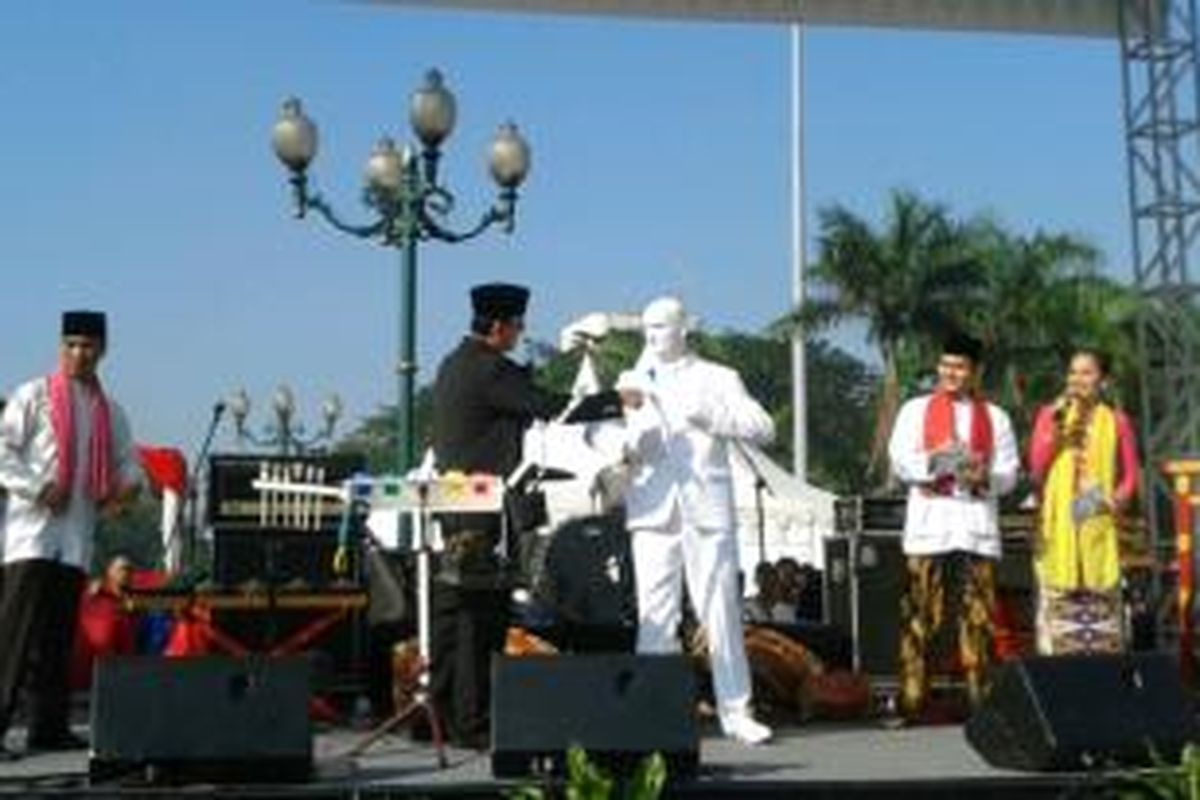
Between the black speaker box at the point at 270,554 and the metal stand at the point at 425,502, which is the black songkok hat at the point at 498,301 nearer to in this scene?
the metal stand at the point at 425,502

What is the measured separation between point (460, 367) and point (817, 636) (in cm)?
340

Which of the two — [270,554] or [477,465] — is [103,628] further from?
[477,465]

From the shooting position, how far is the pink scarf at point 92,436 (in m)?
7.14

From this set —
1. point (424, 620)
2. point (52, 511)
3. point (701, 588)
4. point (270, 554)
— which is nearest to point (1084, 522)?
point (701, 588)

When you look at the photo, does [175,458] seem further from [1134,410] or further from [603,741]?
[1134,410]

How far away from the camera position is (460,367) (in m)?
7.09

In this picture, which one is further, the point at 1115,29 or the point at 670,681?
the point at 1115,29

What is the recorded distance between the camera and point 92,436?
7227 mm

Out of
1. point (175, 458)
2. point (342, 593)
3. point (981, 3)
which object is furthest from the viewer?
point (981, 3)

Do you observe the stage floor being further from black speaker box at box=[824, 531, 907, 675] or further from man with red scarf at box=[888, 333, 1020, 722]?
black speaker box at box=[824, 531, 907, 675]

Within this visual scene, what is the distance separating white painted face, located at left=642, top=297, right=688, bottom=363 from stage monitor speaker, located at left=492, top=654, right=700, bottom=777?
5.75ft

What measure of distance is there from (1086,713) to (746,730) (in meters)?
1.57

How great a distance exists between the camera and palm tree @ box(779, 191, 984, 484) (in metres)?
40.8

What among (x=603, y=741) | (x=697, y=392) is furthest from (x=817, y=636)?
(x=603, y=741)
